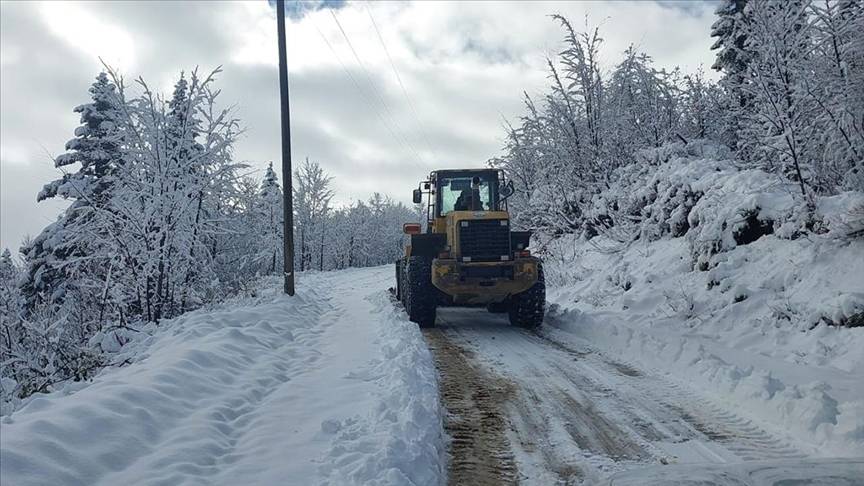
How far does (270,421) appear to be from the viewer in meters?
4.91

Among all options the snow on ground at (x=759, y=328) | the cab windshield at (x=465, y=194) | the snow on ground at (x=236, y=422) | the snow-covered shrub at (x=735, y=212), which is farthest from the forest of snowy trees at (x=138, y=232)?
the snow-covered shrub at (x=735, y=212)

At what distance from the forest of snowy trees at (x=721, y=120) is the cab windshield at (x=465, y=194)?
15.4 feet

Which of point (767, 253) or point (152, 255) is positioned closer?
point (767, 253)

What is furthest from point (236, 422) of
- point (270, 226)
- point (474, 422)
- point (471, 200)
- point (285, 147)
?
point (270, 226)

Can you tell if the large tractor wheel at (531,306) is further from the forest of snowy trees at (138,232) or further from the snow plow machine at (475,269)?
the forest of snowy trees at (138,232)

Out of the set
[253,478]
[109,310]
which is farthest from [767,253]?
[109,310]

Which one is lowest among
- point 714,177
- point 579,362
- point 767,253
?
point 579,362

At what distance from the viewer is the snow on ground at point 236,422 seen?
3.59 m

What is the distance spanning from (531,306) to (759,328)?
4087 millimetres

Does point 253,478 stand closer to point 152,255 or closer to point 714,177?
point 152,255

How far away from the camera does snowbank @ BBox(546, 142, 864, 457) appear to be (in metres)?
5.10

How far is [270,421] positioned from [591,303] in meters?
9.17

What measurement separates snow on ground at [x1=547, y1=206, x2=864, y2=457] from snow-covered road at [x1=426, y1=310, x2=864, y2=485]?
1.19ft

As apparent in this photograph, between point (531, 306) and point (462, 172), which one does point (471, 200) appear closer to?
point (462, 172)
